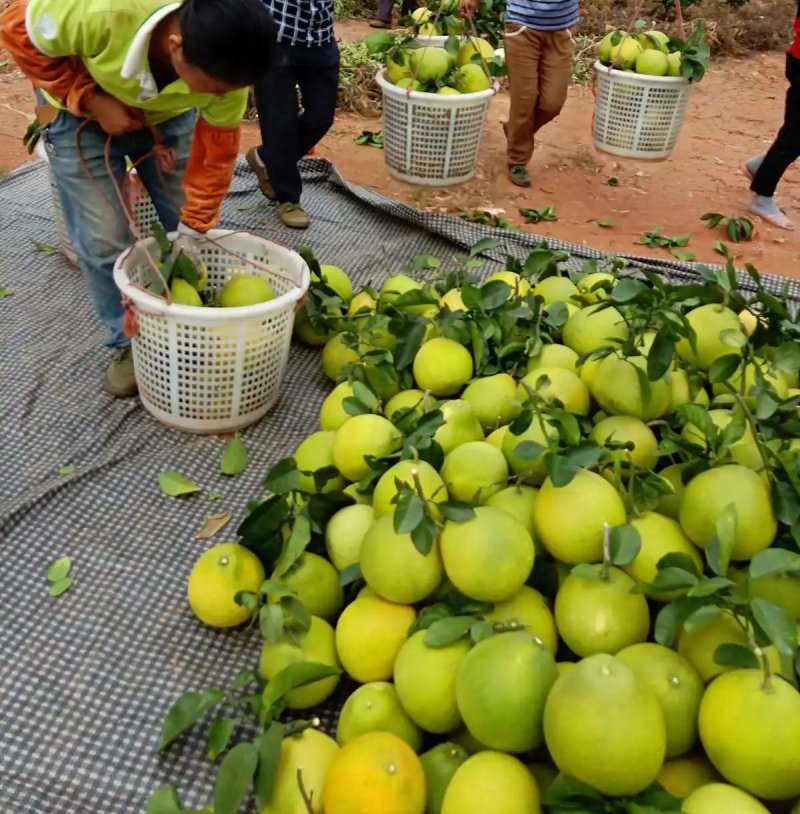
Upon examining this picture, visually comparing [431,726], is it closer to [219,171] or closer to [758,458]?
[758,458]

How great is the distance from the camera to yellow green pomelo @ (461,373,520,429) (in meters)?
1.72

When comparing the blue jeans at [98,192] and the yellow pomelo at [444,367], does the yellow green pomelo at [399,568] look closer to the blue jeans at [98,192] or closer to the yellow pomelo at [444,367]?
the yellow pomelo at [444,367]

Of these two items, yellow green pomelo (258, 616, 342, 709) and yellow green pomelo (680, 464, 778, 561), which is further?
yellow green pomelo (258, 616, 342, 709)

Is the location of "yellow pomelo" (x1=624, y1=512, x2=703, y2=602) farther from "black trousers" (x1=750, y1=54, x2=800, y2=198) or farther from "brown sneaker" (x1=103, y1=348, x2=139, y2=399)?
"black trousers" (x1=750, y1=54, x2=800, y2=198)

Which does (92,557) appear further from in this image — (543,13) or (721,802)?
(543,13)

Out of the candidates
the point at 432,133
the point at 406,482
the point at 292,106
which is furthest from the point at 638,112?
the point at 406,482

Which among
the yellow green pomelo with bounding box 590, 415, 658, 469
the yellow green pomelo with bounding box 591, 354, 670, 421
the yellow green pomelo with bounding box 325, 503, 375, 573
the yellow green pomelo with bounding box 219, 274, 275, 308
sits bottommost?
the yellow green pomelo with bounding box 219, 274, 275, 308

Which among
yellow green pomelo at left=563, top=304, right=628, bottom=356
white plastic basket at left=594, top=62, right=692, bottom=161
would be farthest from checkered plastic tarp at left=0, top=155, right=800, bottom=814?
white plastic basket at left=594, top=62, right=692, bottom=161

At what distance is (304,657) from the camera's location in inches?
54.2

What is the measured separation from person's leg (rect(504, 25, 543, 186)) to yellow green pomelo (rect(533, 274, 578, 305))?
8.78 ft

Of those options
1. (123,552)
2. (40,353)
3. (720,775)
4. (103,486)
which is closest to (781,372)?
(720,775)

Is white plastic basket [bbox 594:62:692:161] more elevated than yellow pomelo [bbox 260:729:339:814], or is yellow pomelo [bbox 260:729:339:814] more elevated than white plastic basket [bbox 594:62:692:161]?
yellow pomelo [bbox 260:729:339:814]

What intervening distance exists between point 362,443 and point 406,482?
29cm

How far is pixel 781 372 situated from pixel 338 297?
1.34 meters
